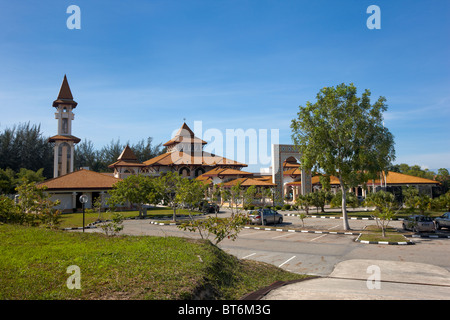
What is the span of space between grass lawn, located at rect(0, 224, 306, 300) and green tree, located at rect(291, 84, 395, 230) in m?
11.7

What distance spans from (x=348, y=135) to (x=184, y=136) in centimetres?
4430

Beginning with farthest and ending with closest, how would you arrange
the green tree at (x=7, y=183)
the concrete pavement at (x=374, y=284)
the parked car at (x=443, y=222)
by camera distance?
1. the green tree at (x=7, y=183)
2. the parked car at (x=443, y=222)
3. the concrete pavement at (x=374, y=284)

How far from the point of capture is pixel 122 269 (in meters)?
6.31

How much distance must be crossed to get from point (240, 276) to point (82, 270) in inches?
142

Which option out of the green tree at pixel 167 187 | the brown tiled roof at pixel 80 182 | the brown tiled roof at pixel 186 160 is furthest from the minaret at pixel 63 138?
the green tree at pixel 167 187

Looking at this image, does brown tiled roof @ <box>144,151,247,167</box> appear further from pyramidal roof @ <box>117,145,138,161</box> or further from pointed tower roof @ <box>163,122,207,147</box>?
pointed tower roof @ <box>163,122,207,147</box>

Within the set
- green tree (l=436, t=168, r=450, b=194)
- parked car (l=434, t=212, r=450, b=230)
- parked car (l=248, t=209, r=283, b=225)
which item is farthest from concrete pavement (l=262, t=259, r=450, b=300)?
green tree (l=436, t=168, r=450, b=194)

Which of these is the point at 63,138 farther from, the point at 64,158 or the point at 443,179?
the point at 443,179

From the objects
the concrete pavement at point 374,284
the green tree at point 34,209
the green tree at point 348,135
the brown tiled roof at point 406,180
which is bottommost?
the concrete pavement at point 374,284

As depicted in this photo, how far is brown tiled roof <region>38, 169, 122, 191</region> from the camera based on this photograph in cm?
3286

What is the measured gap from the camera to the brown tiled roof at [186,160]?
52797 millimetres

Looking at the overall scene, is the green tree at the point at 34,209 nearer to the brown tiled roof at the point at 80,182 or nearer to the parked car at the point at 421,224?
the brown tiled roof at the point at 80,182

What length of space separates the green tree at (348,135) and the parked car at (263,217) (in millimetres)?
5203

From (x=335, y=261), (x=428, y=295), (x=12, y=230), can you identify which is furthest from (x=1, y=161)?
(x=428, y=295)
